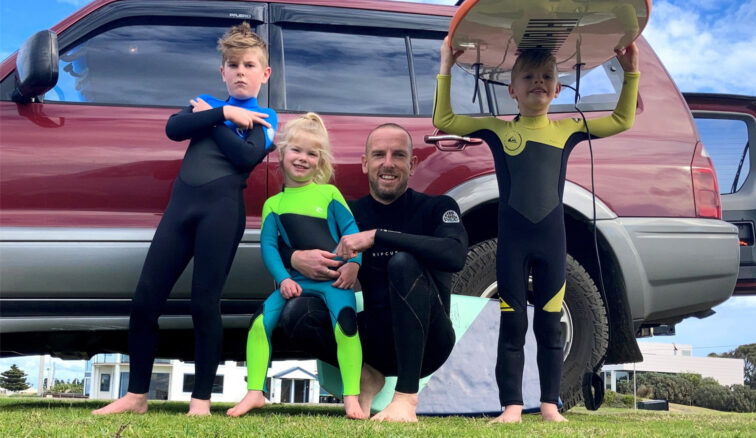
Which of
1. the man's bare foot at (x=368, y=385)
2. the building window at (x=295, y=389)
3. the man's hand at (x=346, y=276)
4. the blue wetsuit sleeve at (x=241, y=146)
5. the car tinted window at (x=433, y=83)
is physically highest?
the car tinted window at (x=433, y=83)

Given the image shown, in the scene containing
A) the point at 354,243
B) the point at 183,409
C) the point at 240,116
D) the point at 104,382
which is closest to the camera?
the point at 354,243

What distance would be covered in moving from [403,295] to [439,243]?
26 cm

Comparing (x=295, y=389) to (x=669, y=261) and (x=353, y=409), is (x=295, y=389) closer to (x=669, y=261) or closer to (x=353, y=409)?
(x=669, y=261)

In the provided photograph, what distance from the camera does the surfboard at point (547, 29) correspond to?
2.46 meters

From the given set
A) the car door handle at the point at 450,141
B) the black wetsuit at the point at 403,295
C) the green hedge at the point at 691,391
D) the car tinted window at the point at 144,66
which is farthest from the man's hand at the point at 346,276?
the green hedge at the point at 691,391

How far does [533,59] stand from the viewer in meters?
2.78

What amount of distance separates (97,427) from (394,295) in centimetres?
108

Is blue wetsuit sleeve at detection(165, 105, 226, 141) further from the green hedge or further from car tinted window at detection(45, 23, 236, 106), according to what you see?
the green hedge

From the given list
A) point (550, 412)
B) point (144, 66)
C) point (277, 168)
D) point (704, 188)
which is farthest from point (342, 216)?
point (704, 188)

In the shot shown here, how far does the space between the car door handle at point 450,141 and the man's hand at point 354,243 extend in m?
0.99

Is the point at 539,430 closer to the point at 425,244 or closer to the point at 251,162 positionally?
the point at 425,244

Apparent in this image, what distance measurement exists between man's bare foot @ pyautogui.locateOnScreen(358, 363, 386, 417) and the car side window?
3.87 metres

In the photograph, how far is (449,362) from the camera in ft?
9.80

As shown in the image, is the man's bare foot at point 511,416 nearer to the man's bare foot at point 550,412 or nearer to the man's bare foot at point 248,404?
the man's bare foot at point 550,412
